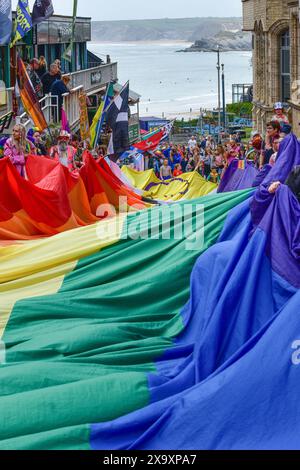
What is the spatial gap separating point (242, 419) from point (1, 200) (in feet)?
18.9

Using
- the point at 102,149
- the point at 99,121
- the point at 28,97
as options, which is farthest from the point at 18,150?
the point at 102,149

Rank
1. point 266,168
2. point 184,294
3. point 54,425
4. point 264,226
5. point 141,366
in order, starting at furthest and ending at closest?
1. point 266,168
2. point 184,294
3. point 264,226
4. point 141,366
5. point 54,425

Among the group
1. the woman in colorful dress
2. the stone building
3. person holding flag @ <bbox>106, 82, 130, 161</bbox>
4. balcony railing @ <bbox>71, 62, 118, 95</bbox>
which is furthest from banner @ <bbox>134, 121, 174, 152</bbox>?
balcony railing @ <bbox>71, 62, 118, 95</bbox>

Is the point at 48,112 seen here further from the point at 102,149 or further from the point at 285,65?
the point at 285,65

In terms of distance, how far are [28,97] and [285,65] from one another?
1885cm

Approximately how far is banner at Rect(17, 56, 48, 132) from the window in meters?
18.0

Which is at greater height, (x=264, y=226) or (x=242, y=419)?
(x=264, y=226)

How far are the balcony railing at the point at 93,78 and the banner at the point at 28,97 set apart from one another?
17239 mm

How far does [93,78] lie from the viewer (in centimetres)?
3959

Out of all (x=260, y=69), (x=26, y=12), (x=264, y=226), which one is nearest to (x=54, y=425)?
(x=264, y=226)

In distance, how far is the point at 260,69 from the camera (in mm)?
36906

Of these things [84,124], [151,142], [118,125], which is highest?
[118,125]
